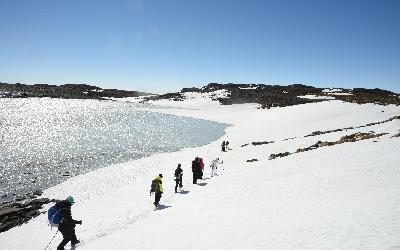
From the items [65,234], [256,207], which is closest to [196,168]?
[256,207]

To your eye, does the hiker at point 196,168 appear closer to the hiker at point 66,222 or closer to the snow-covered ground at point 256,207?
the snow-covered ground at point 256,207

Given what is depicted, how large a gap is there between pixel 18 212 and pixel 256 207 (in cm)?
1409

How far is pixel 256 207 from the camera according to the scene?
13812 mm

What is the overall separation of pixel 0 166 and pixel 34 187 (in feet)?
27.9

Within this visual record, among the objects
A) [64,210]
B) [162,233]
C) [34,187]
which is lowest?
[34,187]

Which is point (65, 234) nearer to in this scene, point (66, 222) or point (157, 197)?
point (66, 222)

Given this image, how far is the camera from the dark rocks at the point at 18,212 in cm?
1820

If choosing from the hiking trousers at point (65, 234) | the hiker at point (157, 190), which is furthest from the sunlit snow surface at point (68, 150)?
the hiking trousers at point (65, 234)

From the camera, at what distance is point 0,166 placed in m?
31.7

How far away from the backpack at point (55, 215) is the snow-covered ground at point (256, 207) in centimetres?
145

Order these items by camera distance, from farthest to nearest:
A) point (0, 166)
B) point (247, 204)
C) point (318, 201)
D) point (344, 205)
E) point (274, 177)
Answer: point (0, 166) < point (274, 177) < point (247, 204) < point (318, 201) < point (344, 205)

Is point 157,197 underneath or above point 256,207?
underneath

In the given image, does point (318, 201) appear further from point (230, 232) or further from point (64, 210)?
point (64, 210)

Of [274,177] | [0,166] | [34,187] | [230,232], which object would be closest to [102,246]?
[230,232]
